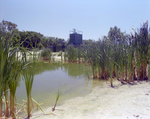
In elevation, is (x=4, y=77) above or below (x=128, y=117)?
above

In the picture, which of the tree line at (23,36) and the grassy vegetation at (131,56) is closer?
the tree line at (23,36)

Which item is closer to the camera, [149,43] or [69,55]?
[149,43]

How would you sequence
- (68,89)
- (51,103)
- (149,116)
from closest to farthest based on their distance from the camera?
(149,116) < (51,103) < (68,89)

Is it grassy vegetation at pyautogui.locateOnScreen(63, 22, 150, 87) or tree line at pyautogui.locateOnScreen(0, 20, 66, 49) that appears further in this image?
grassy vegetation at pyautogui.locateOnScreen(63, 22, 150, 87)

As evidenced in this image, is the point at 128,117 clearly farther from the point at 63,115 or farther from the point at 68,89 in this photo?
the point at 68,89

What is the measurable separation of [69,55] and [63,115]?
9352mm

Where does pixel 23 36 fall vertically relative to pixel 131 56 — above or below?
above

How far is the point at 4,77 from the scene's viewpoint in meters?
1.81

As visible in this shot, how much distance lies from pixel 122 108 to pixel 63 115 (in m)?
1.04

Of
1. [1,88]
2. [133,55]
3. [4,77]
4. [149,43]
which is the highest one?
[149,43]

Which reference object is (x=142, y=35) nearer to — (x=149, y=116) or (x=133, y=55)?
(x=133, y=55)

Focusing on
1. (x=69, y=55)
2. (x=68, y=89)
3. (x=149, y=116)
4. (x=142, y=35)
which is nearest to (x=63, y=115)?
(x=149, y=116)

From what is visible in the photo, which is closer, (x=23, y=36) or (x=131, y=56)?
(x=131, y=56)

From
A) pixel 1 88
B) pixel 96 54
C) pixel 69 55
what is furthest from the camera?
pixel 69 55
